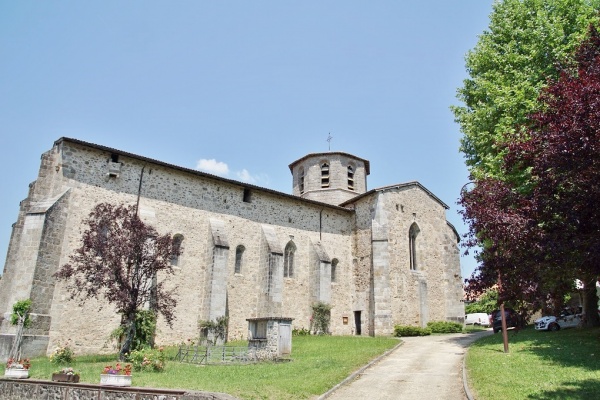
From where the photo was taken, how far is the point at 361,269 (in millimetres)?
27844

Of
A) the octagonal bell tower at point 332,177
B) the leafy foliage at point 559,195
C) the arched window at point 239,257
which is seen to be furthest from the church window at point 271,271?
the leafy foliage at point 559,195

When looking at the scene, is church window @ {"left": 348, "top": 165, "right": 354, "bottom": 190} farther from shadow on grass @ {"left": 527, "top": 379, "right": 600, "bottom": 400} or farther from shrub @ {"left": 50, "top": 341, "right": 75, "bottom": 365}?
shadow on grass @ {"left": 527, "top": 379, "right": 600, "bottom": 400}

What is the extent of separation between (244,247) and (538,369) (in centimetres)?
1579

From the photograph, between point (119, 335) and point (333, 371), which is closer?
point (333, 371)

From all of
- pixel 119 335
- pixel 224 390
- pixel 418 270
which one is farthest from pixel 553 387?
pixel 418 270

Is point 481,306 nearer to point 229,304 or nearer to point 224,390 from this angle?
point 229,304

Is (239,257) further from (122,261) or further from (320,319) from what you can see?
(122,261)

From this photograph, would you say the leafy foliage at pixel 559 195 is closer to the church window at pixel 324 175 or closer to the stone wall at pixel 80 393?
the stone wall at pixel 80 393

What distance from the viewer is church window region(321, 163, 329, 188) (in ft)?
111

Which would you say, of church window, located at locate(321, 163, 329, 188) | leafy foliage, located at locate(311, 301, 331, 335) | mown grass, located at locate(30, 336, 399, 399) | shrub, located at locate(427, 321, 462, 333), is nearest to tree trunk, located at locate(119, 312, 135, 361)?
mown grass, located at locate(30, 336, 399, 399)

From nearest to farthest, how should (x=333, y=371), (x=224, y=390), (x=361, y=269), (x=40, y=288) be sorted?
(x=224, y=390)
(x=333, y=371)
(x=40, y=288)
(x=361, y=269)

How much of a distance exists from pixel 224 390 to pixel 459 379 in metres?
6.08

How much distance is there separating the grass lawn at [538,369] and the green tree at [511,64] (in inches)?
252

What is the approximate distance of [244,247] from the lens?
23859 mm
